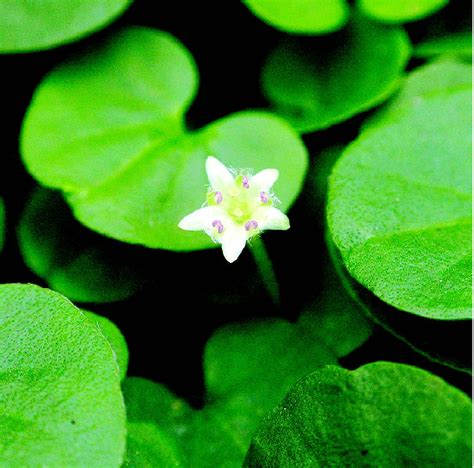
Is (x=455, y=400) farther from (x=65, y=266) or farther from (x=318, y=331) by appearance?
(x=65, y=266)

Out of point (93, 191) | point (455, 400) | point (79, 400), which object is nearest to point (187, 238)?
point (93, 191)

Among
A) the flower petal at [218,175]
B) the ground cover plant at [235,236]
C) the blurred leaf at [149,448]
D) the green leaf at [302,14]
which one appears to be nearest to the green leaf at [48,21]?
the ground cover plant at [235,236]

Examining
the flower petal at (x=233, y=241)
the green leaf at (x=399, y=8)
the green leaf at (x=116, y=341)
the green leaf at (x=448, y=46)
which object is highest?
the green leaf at (x=399, y=8)

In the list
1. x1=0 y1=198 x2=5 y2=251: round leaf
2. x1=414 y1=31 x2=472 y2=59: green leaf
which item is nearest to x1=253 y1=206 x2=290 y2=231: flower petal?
x1=0 y1=198 x2=5 y2=251: round leaf

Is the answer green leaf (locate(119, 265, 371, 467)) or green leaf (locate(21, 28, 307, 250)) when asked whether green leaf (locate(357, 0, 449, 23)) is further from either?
green leaf (locate(119, 265, 371, 467))

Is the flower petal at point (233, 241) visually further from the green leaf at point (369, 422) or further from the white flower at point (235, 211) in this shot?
the green leaf at point (369, 422)

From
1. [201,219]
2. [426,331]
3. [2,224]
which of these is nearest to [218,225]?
[201,219]

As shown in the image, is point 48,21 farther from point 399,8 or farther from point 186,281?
point 399,8
